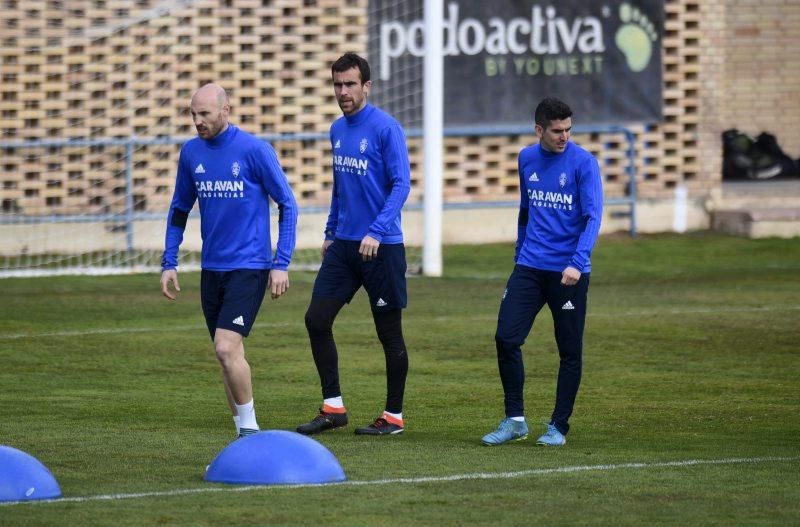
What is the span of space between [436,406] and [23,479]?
3.83 metres

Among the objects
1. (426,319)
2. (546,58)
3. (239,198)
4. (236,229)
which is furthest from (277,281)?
(546,58)

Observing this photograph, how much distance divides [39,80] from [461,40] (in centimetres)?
571

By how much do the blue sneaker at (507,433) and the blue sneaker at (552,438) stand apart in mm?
142

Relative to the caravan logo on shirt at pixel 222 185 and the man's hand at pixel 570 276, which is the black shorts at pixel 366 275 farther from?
the man's hand at pixel 570 276

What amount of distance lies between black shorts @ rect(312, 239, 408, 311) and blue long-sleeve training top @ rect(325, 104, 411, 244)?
72mm

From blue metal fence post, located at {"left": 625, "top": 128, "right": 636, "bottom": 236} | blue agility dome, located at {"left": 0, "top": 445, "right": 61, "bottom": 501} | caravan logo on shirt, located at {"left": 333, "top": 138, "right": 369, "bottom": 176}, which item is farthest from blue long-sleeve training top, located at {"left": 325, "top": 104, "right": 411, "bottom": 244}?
blue metal fence post, located at {"left": 625, "top": 128, "right": 636, "bottom": 236}

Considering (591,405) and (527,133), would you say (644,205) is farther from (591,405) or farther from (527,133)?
(591,405)

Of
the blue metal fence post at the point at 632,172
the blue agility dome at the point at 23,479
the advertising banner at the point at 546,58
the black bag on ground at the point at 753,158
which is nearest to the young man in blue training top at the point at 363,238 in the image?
the blue agility dome at the point at 23,479

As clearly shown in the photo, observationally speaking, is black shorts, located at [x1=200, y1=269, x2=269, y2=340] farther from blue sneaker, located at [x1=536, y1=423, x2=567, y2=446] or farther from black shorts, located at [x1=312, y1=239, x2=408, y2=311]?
blue sneaker, located at [x1=536, y1=423, x2=567, y2=446]

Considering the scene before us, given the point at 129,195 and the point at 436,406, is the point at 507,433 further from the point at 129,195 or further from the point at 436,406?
the point at 129,195

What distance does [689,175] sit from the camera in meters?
24.7

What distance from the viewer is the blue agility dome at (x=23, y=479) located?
750cm

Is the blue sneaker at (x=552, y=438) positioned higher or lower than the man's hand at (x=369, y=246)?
lower

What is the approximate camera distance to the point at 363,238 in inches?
379
